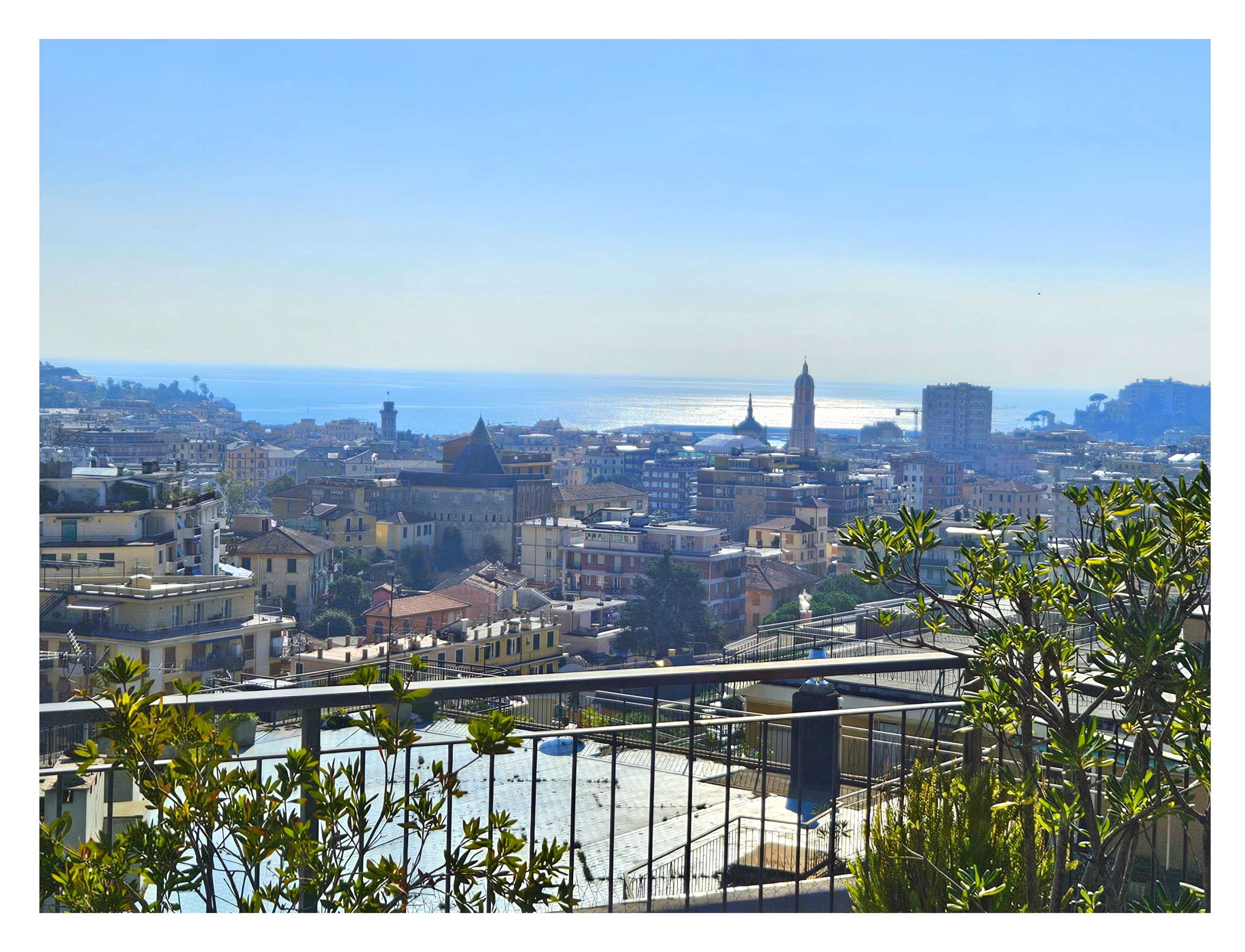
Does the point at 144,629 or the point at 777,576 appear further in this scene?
the point at 777,576

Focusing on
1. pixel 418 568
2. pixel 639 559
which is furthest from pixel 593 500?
pixel 418 568

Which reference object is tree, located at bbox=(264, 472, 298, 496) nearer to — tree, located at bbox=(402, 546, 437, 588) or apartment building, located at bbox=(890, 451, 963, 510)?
tree, located at bbox=(402, 546, 437, 588)

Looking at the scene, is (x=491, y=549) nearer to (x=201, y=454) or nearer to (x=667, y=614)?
(x=667, y=614)

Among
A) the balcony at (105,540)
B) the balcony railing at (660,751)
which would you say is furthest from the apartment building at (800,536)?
the balcony railing at (660,751)

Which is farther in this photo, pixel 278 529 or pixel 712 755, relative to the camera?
pixel 278 529

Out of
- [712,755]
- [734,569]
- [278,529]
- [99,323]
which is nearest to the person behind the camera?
[712,755]
